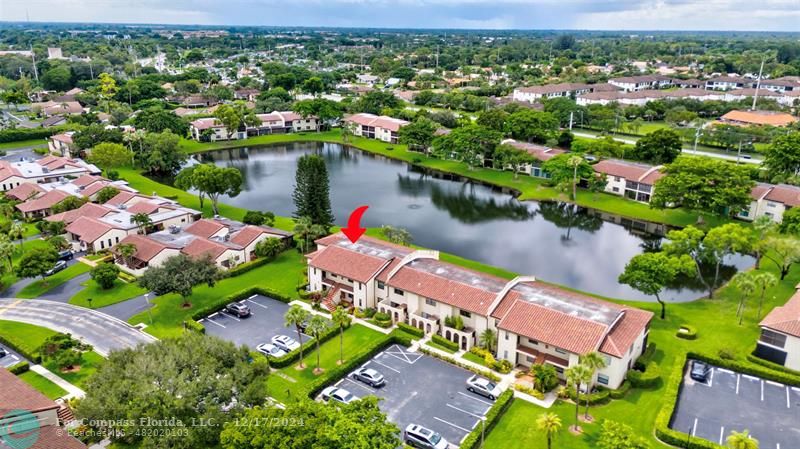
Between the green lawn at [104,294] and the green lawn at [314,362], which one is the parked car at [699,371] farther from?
the green lawn at [104,294]

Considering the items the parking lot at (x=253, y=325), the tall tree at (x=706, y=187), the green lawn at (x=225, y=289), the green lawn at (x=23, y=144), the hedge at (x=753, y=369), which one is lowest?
the parking lot at (x=253, y=325)

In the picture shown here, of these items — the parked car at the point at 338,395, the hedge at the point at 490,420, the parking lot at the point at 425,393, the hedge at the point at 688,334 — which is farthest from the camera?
the hedge at the point at 688,334

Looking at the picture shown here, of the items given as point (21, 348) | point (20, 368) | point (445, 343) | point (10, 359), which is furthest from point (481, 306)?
point (10, 359)

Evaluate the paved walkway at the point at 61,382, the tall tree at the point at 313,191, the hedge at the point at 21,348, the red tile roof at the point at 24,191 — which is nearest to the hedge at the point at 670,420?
the paved walkway at the point at 61,382

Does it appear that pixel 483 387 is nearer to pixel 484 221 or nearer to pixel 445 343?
pixel 445 343

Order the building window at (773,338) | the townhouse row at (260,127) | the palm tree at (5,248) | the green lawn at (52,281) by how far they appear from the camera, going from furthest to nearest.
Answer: the townhouse row at (260,127), the palm tree at (5,248), the green lawn at (52,281), the building window at (773,338)
